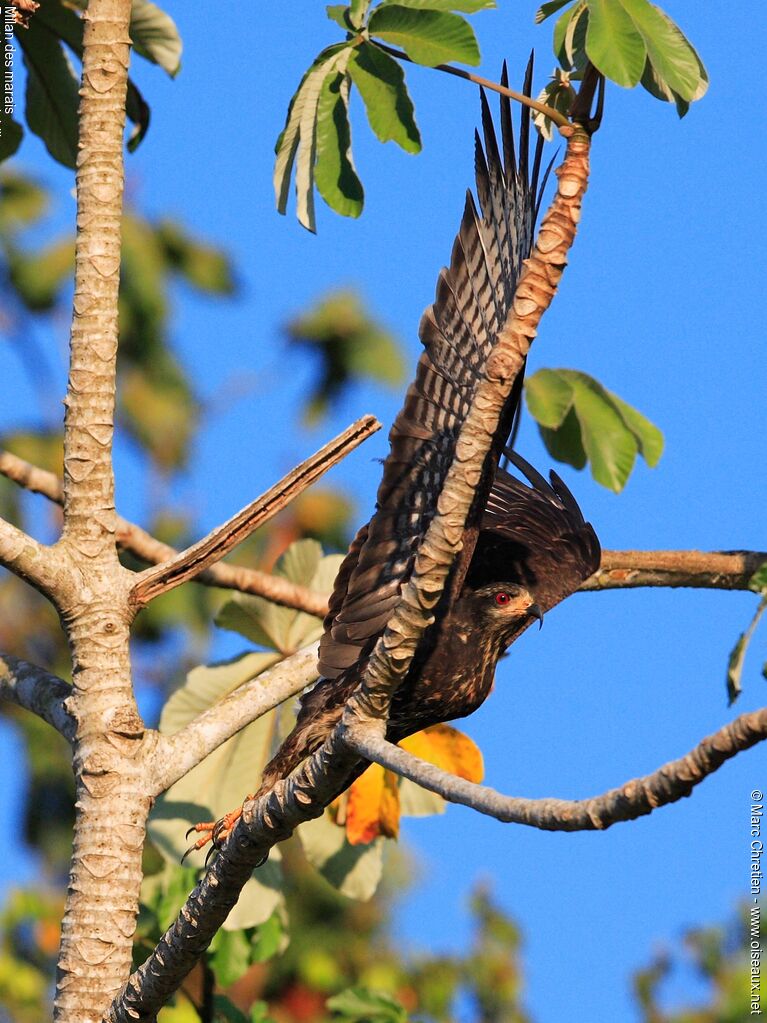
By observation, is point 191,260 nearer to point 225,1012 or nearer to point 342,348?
point 342,348

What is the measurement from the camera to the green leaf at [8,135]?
5.57 m

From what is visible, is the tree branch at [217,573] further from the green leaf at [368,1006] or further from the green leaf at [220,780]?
the green leaf at [368,1006]

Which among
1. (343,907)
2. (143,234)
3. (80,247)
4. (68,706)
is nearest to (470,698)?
(68,706)

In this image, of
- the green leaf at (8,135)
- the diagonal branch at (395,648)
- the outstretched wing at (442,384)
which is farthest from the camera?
the green leaf at (8,135)

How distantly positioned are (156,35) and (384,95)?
2.27 meters

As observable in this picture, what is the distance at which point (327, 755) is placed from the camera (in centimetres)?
285

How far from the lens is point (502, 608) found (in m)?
4.49

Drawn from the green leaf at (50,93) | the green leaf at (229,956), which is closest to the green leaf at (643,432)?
the green leaf at (229,956)

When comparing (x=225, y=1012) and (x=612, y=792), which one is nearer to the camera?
(x=612, y=792)

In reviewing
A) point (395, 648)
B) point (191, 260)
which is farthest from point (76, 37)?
point (191, 260)

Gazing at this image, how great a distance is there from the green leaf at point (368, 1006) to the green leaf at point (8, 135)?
3.60 m

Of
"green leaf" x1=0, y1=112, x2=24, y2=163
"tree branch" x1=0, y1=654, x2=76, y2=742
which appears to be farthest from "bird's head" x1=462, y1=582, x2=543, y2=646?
"green leaf" x1=0, y1=112, x2=24, y2=163

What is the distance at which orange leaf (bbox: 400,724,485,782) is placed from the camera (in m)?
4.54

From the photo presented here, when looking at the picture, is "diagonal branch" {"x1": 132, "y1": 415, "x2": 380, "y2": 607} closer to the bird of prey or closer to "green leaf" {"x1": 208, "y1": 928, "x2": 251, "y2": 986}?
the bird of prey
